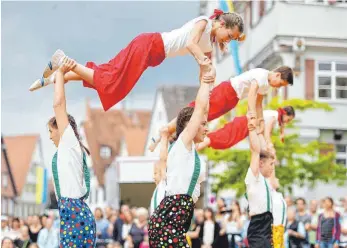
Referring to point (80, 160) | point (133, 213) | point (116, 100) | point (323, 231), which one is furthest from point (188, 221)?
point (133, 213)

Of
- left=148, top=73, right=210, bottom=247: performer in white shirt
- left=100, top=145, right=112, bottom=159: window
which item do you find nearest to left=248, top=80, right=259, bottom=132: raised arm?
left=148, top=73, right=210, bottom=247: performer in white shirt

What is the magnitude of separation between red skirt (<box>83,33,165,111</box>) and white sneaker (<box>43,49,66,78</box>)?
1.27 ft

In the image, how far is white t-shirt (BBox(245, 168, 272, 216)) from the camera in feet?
24.5

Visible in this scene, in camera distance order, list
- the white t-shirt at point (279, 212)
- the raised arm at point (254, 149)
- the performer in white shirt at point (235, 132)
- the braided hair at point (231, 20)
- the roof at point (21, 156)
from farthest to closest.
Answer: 1. the roof at point (21, 156)
2. the performer in white shirt at point (235, 132)
3. the white t-shirt at point (279, 212)
4. the raised arm at point (254, 149)
5. the braided hair at point (231, 20)

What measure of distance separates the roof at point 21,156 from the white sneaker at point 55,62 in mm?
54916

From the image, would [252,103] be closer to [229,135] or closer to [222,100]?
[222,100]

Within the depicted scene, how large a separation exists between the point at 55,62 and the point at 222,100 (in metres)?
2.75

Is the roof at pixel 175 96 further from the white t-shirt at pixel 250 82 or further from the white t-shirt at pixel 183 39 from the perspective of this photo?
the white t-shirt at pixel 183 39

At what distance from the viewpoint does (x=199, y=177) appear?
19.5ft

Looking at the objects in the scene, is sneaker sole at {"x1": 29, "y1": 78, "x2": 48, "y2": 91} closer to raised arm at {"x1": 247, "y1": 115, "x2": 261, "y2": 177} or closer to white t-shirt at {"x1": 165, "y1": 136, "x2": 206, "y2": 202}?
white t-shirt at {"x1": 165, "y1": 136, "x2": 206, "y2": 202}

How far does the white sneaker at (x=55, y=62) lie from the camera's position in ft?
Result: 20.9

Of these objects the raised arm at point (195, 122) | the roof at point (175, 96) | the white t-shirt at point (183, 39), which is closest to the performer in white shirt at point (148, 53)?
the white t-shirt at point (183, 39)

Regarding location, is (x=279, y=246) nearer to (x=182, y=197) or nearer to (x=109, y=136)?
(x=182, y=197)

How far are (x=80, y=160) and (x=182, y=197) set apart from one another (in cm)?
75
